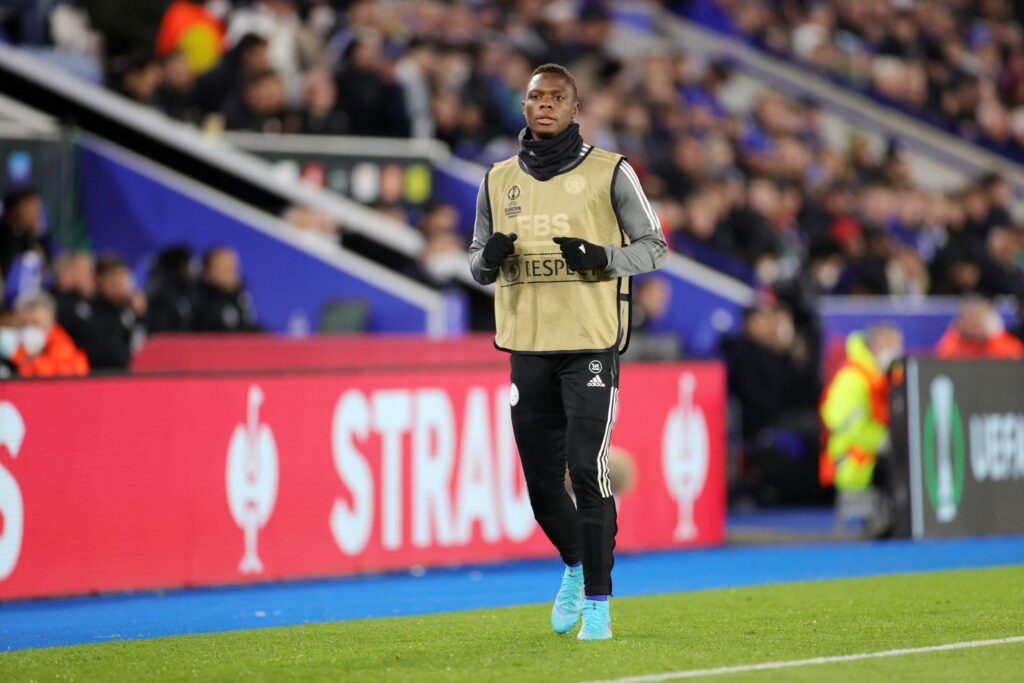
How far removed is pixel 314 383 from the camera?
12.0 metres

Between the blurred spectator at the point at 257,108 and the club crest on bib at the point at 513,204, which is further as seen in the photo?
the blurred spectator at the point at 257,108

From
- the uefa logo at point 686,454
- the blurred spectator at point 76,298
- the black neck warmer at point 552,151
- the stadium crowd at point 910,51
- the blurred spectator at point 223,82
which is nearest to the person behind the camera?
the black neck warmer at point 552,151

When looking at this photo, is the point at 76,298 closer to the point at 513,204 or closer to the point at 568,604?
the point at 513,204

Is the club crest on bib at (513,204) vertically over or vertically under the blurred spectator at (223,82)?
under

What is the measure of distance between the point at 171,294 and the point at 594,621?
7.22m

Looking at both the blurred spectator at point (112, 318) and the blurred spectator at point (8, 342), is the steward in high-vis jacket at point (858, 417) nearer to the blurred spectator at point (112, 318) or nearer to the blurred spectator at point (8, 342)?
the blurred spectator at point (112, 318)

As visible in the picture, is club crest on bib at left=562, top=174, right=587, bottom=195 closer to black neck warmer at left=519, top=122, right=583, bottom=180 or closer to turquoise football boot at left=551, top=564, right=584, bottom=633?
black neck warmer at left=519, top=122, right=583, bottom=180

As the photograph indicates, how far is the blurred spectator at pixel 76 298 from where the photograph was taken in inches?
499

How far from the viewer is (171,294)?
14.1m

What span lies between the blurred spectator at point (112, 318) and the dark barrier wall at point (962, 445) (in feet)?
19.4

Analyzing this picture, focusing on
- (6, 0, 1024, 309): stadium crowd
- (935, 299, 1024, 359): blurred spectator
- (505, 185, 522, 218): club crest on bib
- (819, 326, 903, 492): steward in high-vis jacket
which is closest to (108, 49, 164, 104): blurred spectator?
(6, 0, 1024, 309): stadium crowd

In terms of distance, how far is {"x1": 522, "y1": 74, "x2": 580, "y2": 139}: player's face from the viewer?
25.2 feet

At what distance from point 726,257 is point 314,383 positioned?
772 cm

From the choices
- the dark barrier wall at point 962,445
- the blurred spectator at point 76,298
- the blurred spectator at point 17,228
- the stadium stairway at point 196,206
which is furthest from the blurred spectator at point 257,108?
the dark barrier wall at point 962,445
